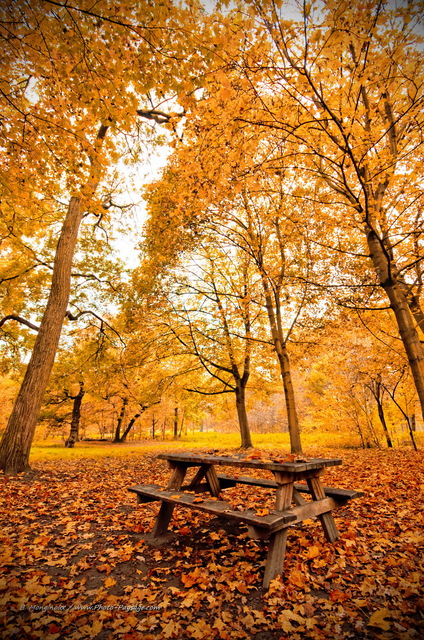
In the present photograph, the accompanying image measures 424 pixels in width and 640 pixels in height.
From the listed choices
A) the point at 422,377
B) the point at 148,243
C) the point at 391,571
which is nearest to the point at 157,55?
the point at 391,571

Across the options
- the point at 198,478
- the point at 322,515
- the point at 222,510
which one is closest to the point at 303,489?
the point at 322,515

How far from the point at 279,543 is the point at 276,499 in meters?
0.37

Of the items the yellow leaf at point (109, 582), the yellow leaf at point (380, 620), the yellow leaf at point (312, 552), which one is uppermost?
the yellow leaf at point (312, 552)

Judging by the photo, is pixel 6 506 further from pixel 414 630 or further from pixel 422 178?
pixel 422 178

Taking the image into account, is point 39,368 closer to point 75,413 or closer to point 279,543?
point 279,543

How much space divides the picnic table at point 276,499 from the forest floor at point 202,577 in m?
0.21

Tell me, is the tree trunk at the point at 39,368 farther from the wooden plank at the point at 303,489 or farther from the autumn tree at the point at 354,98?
the wooden plank at the point at 303,489

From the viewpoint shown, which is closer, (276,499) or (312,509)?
(276,499)

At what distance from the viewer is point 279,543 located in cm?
257

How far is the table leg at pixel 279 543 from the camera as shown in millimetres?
2441

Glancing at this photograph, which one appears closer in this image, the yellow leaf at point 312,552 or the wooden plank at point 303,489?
the yellow leaf at point 312,552

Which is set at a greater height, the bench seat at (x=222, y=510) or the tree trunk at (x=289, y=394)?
the tree trunk at (x=289, y=394)

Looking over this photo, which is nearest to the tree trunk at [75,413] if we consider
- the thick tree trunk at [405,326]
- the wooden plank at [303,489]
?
the wooden plank at [303,489]

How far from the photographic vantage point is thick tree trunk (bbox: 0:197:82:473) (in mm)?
6613
